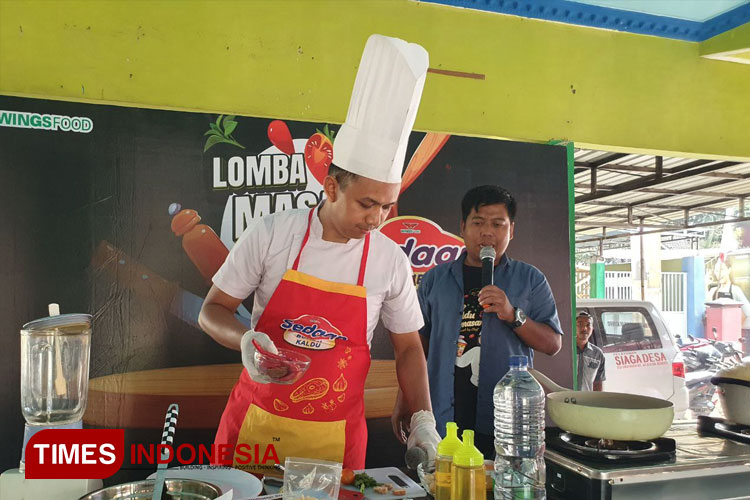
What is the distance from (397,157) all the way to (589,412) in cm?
123

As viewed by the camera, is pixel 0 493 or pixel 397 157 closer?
pixel 0 493

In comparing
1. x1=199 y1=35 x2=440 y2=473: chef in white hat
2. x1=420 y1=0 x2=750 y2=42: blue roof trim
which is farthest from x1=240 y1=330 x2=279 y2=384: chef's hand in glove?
x1=420 y1=0 x2=750 y2=42: blue roof trim

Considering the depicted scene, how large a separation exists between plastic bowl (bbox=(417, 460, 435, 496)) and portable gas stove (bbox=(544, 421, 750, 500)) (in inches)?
14.7

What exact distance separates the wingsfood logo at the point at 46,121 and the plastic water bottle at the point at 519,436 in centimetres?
191

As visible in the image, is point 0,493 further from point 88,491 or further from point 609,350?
point 609,350

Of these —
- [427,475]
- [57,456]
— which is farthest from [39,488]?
[427,475]

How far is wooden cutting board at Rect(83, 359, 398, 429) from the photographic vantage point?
7.61 feet

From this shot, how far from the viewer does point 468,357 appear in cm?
276

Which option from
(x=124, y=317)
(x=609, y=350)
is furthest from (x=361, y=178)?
(x=609, y=350)

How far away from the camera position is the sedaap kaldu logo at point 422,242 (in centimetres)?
267

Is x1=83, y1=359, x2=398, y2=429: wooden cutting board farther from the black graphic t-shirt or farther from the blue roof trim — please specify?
the blue roof trim

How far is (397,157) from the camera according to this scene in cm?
239

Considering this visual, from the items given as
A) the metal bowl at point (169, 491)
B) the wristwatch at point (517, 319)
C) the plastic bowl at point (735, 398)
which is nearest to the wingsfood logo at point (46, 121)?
the metal bowl at point (169, 491)

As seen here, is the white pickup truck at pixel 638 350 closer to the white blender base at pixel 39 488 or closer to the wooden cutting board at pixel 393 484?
the wooden cutting board at pixel 393 484
